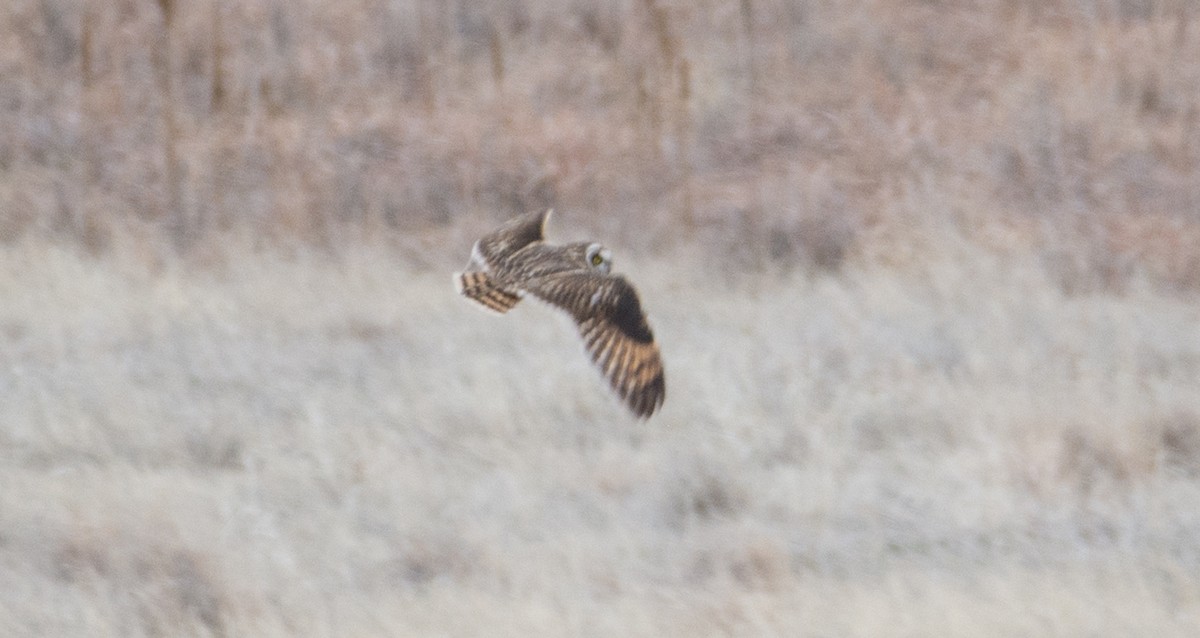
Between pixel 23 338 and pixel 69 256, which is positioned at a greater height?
pixel 69 256

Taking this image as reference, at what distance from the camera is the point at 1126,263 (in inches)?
344

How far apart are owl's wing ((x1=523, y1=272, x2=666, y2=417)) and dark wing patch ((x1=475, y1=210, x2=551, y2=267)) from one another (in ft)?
1.60

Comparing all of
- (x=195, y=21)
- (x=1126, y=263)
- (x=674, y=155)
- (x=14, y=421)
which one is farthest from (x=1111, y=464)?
(x=195, y=21)

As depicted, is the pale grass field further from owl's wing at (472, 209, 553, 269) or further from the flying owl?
owl's wing at (472, 209, 553, 269)

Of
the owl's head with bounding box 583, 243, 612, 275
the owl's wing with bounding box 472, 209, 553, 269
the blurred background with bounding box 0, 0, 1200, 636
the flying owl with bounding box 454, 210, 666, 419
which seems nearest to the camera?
the flying owl with bounding box 454, 210, 666, 419

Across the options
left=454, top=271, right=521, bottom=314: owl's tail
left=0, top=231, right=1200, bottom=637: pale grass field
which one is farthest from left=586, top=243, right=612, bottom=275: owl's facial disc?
left=0, top=231, right=1200, bottom=637: pale grass field

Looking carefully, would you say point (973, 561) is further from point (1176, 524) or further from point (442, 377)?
point (442, 377)

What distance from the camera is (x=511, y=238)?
14.3 ft

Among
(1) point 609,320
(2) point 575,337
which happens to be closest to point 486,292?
(1) point 609,320

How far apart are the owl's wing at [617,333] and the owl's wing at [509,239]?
48cm

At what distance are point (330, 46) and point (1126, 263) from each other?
237 inches

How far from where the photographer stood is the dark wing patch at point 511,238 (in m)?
4.20

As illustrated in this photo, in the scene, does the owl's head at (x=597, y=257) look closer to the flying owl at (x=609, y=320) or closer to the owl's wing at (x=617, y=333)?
the flying owl at (x=609, y=320)

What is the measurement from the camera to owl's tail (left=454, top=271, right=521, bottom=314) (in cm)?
400
